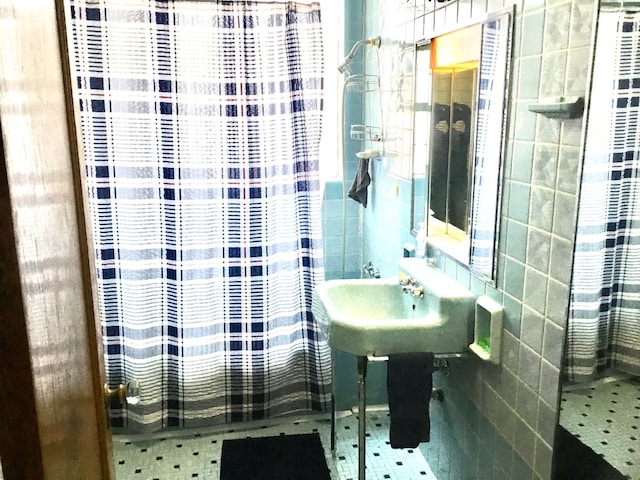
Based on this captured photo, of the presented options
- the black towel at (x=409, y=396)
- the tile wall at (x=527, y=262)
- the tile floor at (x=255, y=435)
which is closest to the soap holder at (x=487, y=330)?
the tile wall at (x=527, y=262)

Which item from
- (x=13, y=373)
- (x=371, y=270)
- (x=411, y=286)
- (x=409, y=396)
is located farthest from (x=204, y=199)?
(x=13, y=373)

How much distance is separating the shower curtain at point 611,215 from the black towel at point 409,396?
0.69 meters

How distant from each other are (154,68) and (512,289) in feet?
6.00

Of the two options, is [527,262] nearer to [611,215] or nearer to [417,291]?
[611,215]

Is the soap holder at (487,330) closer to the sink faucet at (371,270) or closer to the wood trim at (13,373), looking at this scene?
the sink faucet at (371,270)

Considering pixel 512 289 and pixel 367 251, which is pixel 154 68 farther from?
pixel 512 289

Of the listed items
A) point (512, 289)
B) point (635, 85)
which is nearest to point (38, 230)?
point (635, 85)

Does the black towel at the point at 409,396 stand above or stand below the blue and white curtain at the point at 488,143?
below

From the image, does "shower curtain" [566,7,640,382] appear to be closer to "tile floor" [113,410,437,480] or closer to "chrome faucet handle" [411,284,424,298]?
"chrome faucet handle" [411,284,424,298]

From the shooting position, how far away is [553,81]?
1.48 metres

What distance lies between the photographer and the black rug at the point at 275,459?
8.68ft

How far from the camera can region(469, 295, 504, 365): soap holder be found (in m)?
1.81

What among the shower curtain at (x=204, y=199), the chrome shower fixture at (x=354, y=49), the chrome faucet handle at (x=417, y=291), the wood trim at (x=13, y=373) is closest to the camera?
the wood trim at (x=13, y=373)

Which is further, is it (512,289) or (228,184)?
(228,184)
